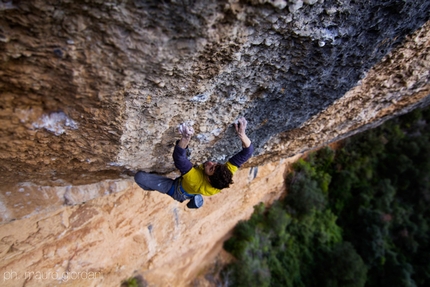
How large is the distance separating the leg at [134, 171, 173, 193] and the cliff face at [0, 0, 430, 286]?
0.09m

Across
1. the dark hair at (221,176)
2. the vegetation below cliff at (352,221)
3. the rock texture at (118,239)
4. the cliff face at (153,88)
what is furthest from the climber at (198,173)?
the vegetation below cliff at (352,221)

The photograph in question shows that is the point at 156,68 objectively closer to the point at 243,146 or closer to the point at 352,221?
the point at 243,146

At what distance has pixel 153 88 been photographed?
4.65 ft

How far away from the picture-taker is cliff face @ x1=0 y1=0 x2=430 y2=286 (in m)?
1.10

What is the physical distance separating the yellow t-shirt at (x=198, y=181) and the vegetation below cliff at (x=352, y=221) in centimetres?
433

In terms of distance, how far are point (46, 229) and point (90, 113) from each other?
5.01 feet

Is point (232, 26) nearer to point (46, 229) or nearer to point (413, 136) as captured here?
point (46, 229)

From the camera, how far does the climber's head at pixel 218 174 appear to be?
1.82 metres

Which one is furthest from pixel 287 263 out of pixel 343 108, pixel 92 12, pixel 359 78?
pixel 92 12

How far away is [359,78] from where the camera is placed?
195 centimetres

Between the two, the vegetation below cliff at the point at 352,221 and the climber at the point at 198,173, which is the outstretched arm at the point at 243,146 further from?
the vegetation below cliff at the point at 352,221

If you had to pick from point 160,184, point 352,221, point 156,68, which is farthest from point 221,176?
point 352,221

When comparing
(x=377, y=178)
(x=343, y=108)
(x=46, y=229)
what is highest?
(x=343, y=108)

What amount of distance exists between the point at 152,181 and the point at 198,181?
55 centimetres
